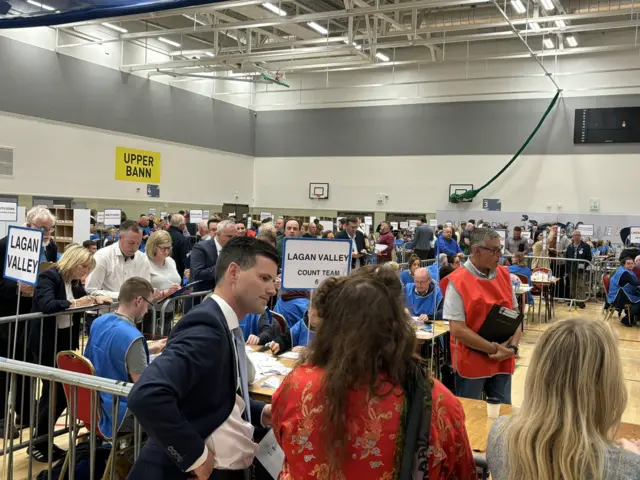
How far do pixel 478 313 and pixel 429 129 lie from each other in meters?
18.7

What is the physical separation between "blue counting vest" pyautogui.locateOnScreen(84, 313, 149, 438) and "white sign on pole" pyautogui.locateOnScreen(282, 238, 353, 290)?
1.33m

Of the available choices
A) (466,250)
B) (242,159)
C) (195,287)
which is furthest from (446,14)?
(195,287)

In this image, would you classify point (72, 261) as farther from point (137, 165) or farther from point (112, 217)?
point (137, 165)

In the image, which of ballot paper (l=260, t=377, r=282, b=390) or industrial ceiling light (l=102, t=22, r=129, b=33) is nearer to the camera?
ballot paper (l=260, t=377, r=282, b=390)

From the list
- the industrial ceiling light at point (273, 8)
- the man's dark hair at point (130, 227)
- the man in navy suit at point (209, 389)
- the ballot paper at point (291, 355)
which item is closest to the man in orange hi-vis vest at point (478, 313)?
the ballot paper at point (291, 355)

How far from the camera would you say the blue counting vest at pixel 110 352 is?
11.6 feet

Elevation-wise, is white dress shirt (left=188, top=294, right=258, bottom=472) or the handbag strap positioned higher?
the handbag strap

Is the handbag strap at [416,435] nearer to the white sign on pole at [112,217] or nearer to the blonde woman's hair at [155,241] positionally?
the blonde woman's hair at [155,241]

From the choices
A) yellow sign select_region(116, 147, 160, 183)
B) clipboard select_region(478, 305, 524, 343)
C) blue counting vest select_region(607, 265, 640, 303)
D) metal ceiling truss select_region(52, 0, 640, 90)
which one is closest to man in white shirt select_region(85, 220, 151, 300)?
clipboard select_region(478, 305, 524, 343)

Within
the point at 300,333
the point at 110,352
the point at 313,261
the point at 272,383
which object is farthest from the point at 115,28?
the point at 272,383

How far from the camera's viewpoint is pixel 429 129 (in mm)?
21750

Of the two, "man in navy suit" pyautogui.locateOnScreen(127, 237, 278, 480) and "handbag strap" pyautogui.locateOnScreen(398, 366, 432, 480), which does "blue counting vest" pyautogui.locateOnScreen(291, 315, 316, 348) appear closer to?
"man in navy suit" pyautogui.locateOnScreen(127, 237, 278, 480)

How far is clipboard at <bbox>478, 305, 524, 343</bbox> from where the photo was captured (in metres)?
3.73

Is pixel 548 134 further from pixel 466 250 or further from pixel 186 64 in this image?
pixel 186 64
